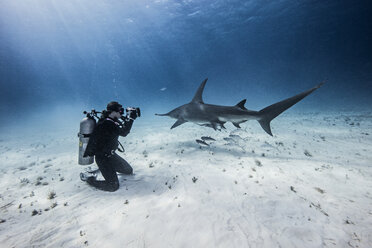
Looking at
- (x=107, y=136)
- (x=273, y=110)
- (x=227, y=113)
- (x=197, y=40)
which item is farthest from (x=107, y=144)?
(x=197, y=40)

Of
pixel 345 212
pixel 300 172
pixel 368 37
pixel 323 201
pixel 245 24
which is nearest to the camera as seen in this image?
pixel 345 212

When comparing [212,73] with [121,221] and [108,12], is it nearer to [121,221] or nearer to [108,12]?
[108,12]

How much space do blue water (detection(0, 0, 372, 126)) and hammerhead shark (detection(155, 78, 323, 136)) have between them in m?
26.3

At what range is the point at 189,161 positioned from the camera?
20.0 ft

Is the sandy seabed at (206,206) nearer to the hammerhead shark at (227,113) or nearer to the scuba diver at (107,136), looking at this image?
the scuba diver at (107,136)

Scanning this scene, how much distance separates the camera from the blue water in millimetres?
27469

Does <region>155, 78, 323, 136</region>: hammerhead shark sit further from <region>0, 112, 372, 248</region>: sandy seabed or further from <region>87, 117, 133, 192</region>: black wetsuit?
<region>87, 117, 133, 192</region>: black wetsuit

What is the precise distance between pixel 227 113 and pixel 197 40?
42.2m

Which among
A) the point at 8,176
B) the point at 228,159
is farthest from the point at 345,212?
the point at 8,176

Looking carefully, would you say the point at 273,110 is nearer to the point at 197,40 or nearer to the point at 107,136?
the point at 107,136

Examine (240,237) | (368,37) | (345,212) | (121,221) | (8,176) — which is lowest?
(345,212)

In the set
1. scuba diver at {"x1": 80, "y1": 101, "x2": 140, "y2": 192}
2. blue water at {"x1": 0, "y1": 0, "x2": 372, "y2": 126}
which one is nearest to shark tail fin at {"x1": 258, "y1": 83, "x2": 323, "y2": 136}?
scuba diver at {"x1": 80, "y1": 101, "x2": 140, "y2": 192}

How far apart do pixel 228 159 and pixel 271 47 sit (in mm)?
61759

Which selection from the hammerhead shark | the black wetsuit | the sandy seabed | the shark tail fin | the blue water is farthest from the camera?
the blue water
